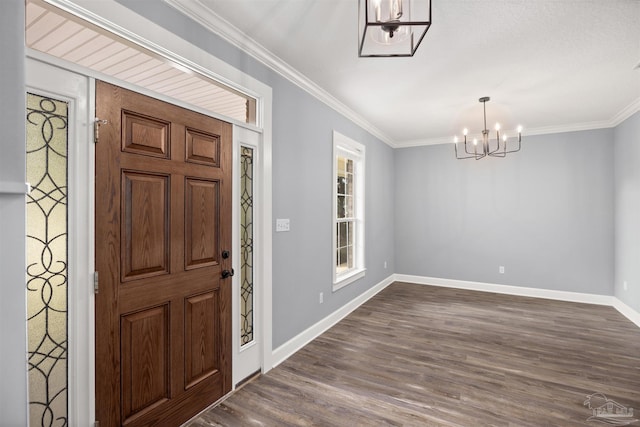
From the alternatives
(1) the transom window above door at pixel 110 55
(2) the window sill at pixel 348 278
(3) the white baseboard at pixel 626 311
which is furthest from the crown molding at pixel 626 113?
(1) the transom window above door at pixel 110 55

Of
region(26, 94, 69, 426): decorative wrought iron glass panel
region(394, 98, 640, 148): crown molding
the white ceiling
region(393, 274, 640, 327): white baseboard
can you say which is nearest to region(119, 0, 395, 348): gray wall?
the white ceiling

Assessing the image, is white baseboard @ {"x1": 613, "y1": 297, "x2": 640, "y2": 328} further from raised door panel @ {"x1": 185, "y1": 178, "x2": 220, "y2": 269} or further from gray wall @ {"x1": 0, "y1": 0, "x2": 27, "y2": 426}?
gray wall @ {"x1": 0, "y1": 0, "x2": 27, "y2": 426}

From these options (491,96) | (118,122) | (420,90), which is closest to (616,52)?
(491,96)

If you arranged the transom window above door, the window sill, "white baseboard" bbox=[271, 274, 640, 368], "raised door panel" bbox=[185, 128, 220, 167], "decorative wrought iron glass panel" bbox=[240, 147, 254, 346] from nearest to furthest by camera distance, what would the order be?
the transom window above door < "raised door panel" bbox=[185, 128, 220, 167] < "decorative wrought iron glass panel" bbox=[240, 147, 254, 346] < "white baseboard" bbox=[271, 274, 640, 368] < the window sill

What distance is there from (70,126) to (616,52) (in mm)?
3962

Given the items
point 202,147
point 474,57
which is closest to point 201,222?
point 202,147

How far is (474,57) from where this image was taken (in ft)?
8.86

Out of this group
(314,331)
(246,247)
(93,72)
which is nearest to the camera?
(93,72)

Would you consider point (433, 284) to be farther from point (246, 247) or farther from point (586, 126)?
point (246, 247)

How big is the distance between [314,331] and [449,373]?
1384 mm

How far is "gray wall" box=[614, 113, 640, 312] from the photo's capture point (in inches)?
150

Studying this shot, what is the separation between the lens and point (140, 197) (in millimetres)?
1749

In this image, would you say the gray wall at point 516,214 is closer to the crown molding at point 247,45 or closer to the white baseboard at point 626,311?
the white baseboard at point 626,311

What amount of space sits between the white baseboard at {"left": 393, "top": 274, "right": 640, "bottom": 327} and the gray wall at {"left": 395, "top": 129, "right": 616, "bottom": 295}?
3.2 inches
